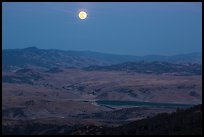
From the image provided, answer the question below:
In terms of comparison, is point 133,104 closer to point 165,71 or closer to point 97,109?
point 97,109

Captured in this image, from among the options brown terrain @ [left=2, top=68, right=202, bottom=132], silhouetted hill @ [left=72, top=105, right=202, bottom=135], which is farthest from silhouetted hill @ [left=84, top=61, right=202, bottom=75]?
silhouetted hill @ [left=72, top=105, right=202, bottom=135]

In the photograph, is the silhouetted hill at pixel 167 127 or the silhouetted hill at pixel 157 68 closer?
the silhouetted hill at pixel 167 127

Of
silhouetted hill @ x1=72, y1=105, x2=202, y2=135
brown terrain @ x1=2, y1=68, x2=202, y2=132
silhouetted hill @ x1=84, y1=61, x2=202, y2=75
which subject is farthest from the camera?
silhouetted hill @ x1=84, y1=61, x2=202, y2=75

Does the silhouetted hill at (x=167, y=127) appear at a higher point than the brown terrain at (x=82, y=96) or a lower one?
lower

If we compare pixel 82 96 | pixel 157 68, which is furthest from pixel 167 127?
pixel 157 68

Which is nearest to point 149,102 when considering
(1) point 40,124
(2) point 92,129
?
(1) point 40,124

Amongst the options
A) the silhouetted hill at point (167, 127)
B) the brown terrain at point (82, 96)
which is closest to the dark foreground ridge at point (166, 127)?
the silhouetted hill at point (167, 127)

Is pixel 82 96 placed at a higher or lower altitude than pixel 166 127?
higher

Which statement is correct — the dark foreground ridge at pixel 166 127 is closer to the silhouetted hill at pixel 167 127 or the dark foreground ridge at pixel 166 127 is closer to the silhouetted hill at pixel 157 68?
the silhouetted hill at pixel 167 127

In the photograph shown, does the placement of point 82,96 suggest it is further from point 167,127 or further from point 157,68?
point 167,127

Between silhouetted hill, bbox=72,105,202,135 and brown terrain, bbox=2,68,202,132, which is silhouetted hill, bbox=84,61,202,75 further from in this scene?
silhouetted hill, bbox=72,105,202,135

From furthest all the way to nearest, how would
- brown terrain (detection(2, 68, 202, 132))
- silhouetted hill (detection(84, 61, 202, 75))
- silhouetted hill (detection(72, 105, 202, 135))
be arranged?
silhouetted hill (detection(84, 61, 202, 75)) → brown terrain (detection(2, 68, 202, 132)) → silhouetted hill (detection(72, 105, 202, 135))
